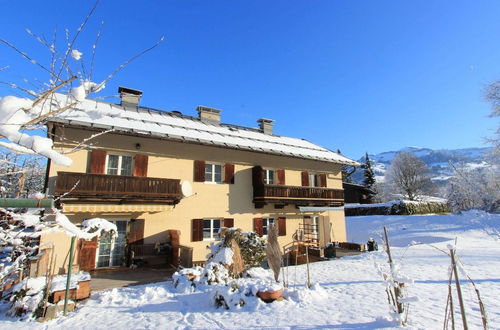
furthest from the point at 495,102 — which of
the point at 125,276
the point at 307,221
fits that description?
the point at 125,276

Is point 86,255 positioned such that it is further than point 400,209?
No

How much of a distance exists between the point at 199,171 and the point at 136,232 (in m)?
4.25

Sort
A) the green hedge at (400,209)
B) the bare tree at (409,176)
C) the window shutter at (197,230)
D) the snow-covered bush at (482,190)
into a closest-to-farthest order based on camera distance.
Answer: the window shutter at (197,230)
the snow-covered bush at (482,190)
the green hedge at (400,209)
the bare tree at (409,176)

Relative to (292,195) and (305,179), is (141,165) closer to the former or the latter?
(292,195)

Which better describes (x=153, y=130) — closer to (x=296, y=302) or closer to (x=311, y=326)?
(x=296, y=302)

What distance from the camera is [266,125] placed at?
22266mm

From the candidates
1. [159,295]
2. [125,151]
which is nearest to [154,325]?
[159,295]

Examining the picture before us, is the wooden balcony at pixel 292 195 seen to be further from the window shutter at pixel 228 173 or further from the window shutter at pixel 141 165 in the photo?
the window shutter at pixel 141 165

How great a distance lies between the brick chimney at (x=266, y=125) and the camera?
2206 cm

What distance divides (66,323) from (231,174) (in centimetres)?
1002

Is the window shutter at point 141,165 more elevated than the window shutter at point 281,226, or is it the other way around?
the window shutter at point 141,165

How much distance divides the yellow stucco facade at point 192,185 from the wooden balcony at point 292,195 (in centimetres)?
58

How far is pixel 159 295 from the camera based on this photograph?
8.45m

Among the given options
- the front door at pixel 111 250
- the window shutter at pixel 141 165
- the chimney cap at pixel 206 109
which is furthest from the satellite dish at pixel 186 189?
the chimney cap at pixel 206 109
